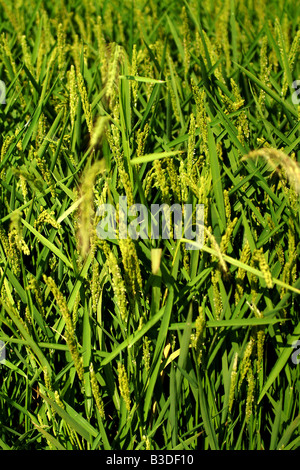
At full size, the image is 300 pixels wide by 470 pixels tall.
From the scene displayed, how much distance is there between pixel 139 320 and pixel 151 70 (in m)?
1.03

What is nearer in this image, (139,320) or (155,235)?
(139,320)

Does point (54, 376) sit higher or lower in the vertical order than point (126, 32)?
lower

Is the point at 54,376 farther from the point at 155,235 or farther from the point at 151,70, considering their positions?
the point at 151,70

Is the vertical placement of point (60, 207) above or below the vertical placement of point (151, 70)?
below

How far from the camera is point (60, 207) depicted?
4.19ft

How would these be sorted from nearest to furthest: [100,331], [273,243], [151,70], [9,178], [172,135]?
[100,331] < [273,243] < [9,178] < [172,135] < [151,70]

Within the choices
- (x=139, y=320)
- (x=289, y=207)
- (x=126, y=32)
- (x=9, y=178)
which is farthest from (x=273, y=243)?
(x=126, y=32)

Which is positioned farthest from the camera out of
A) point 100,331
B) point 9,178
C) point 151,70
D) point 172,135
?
point 151,70
